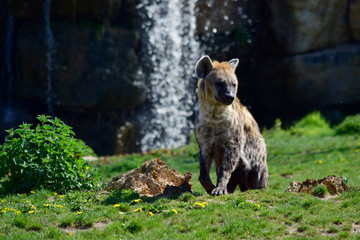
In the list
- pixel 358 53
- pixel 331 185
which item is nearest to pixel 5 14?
pixel 358 53

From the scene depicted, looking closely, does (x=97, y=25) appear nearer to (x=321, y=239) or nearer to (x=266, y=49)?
(x=266, y=49)

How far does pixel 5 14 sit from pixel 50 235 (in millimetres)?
12563

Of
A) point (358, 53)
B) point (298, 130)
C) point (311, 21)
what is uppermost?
point (311, 21)

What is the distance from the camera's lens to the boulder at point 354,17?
1658 centimetres

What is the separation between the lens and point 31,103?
1628 centimetres

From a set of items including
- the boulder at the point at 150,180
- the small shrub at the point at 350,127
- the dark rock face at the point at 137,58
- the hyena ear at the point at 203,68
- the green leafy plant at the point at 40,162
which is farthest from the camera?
the dark rock face at the point at 137,58

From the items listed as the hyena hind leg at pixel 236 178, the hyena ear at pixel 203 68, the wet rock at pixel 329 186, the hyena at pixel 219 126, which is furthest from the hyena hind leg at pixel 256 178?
the hyena ear at pixel 203 68

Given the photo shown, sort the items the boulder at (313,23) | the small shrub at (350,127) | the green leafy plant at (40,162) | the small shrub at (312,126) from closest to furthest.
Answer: the green leafy plant at (40,162)
the small shrub at (350,127)
the small shrub at (312,126)
the boulder at (313,23)

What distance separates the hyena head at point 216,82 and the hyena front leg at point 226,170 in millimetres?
687

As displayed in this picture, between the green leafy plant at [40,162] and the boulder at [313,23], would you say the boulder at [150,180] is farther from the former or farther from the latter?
the boulder at [313,23]

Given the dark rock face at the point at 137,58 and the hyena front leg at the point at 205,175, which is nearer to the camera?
the hyena front leg at the point at 205,175

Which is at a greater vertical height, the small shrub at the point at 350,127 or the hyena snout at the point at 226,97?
the hyena snout at the point at 226,97

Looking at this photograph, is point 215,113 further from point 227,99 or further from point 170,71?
point 170,71

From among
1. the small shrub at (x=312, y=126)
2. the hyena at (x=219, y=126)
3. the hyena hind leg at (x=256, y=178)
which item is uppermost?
the hyena at (x=219, y=126)
